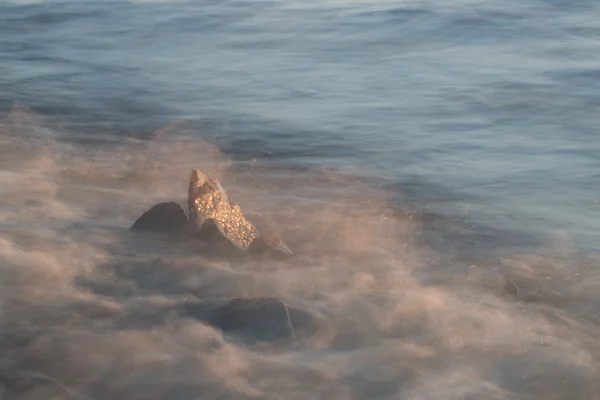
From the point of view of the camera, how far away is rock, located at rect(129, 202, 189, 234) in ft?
16.7

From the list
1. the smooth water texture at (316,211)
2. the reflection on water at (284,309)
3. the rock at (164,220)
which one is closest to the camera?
the reflection on water at (284,309)

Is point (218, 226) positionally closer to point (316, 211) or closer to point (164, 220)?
point (164, 220)

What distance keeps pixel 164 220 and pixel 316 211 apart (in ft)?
3.64

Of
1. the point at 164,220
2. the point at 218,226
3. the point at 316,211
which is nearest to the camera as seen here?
the point at 218,226

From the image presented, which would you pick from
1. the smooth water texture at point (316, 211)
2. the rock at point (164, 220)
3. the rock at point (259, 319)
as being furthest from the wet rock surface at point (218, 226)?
the rock at point (259, 319)

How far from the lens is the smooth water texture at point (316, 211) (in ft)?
12.2

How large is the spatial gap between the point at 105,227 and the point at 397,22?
28.5 feet

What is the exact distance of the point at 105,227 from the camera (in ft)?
17.3

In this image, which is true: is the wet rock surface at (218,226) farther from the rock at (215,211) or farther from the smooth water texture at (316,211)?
the smooth water texture at (316,211)

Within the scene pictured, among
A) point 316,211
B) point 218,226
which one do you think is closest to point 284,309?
point 218,226

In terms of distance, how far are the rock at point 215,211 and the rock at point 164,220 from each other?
11 centimetres

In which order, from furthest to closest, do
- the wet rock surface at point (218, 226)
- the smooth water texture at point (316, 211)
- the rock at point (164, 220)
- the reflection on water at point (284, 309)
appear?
the rock at point (164, 220) → the wet rock surface at point (218, 226) → the smooth water texture at point (316, 211) → the reflection on water at point (284, 309)

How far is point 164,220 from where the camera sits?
513 centimetres

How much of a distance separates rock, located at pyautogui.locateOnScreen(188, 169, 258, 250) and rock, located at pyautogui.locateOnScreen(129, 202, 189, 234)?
11 centimetres
